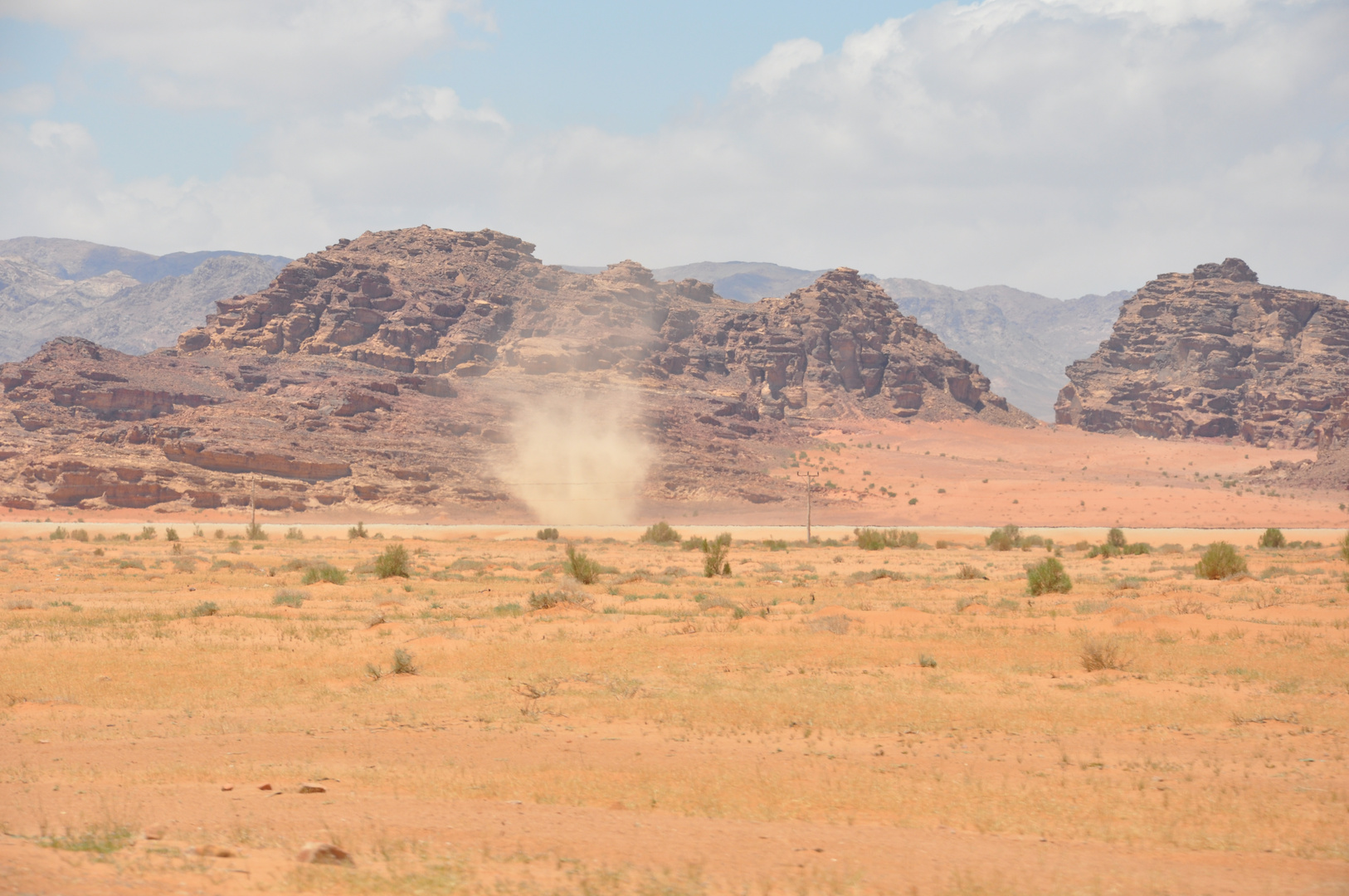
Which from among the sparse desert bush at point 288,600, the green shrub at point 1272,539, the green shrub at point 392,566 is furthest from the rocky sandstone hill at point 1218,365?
the sparse desert bush at point 288,600

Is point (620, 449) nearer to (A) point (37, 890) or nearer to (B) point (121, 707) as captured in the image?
(B) point (121, 707)

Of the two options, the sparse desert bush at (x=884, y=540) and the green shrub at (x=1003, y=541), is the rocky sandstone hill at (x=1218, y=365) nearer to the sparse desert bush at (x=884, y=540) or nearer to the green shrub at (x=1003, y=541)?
the green shrub at (x=1003, y=541)

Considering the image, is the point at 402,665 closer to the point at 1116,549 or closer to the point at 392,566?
the point at 392,566

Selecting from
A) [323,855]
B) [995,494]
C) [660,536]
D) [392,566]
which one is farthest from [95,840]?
[995,494]

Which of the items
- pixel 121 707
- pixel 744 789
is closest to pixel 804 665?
pixel 744 789

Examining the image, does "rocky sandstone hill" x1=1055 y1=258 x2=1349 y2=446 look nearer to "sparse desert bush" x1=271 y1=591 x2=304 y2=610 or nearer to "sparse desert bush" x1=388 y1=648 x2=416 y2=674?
"sparse desert bush" x1=271 y1=591 x2=304 y2=610
